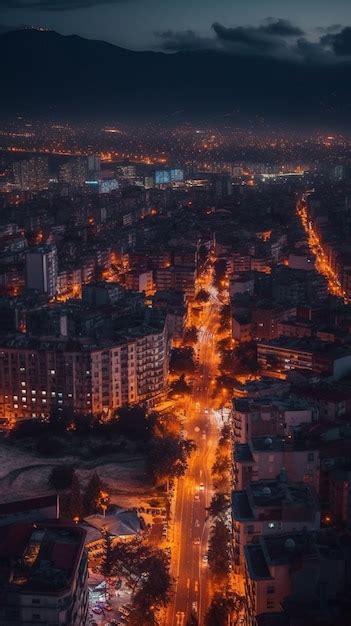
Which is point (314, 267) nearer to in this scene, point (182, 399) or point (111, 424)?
point (182, 399)

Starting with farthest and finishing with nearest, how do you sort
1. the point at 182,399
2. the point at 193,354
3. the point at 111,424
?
the point at 193,354
the point at 182,399
the point at 111,424

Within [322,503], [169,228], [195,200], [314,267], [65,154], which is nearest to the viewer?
[322,503]

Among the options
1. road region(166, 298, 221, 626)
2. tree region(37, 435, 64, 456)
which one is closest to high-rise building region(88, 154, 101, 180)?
road region(166, 298, 221, 626)

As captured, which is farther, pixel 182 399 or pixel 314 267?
pixel 314 267

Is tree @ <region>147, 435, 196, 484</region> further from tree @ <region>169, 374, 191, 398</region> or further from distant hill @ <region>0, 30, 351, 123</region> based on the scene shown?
distant hill @ <region>0, 30, 351, 123</region>

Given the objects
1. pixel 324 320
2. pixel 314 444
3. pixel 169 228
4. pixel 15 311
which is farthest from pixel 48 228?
pixel 314 444

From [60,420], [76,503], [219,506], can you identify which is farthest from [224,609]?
[60,420]
